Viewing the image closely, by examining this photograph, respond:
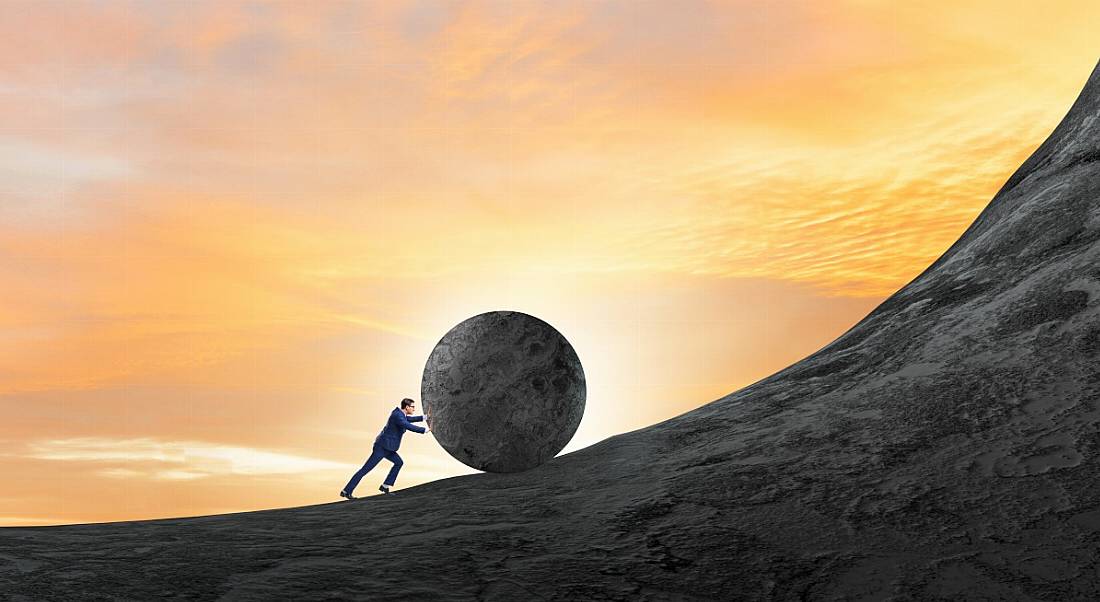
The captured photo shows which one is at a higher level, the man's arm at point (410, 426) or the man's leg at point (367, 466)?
the man's arm at point (410, 426)

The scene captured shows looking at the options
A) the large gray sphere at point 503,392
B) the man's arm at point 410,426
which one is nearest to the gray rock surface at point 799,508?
the large gray sphere at point 503,392

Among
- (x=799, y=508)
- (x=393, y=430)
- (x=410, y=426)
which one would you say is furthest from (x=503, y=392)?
(x=799, y=508)

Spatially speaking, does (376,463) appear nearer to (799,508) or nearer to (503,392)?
(503,392)

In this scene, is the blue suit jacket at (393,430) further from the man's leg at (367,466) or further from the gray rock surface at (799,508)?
the gray rock surface at (799,508)

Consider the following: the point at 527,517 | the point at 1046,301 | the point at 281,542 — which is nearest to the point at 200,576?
the point at 281,542

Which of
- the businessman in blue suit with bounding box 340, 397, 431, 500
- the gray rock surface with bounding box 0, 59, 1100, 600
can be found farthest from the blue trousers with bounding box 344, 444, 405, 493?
the gray rock surface with bounding box 0, 59, 1100, 600

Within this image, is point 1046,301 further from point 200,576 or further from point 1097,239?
point 200,576

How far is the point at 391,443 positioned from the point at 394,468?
483mm

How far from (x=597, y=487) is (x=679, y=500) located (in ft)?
4.27

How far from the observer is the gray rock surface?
24.1ft

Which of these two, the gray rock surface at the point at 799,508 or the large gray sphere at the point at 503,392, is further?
the large gray sphere at the point at 503,392

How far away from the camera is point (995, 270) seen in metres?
13.0

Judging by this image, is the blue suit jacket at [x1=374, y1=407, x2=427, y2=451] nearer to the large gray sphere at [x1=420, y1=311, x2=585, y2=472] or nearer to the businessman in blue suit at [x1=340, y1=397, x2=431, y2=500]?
the businessman in blue suit at [x1=340, y1=397, x2=431, y2=500]

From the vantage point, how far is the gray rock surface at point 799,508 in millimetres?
7344
